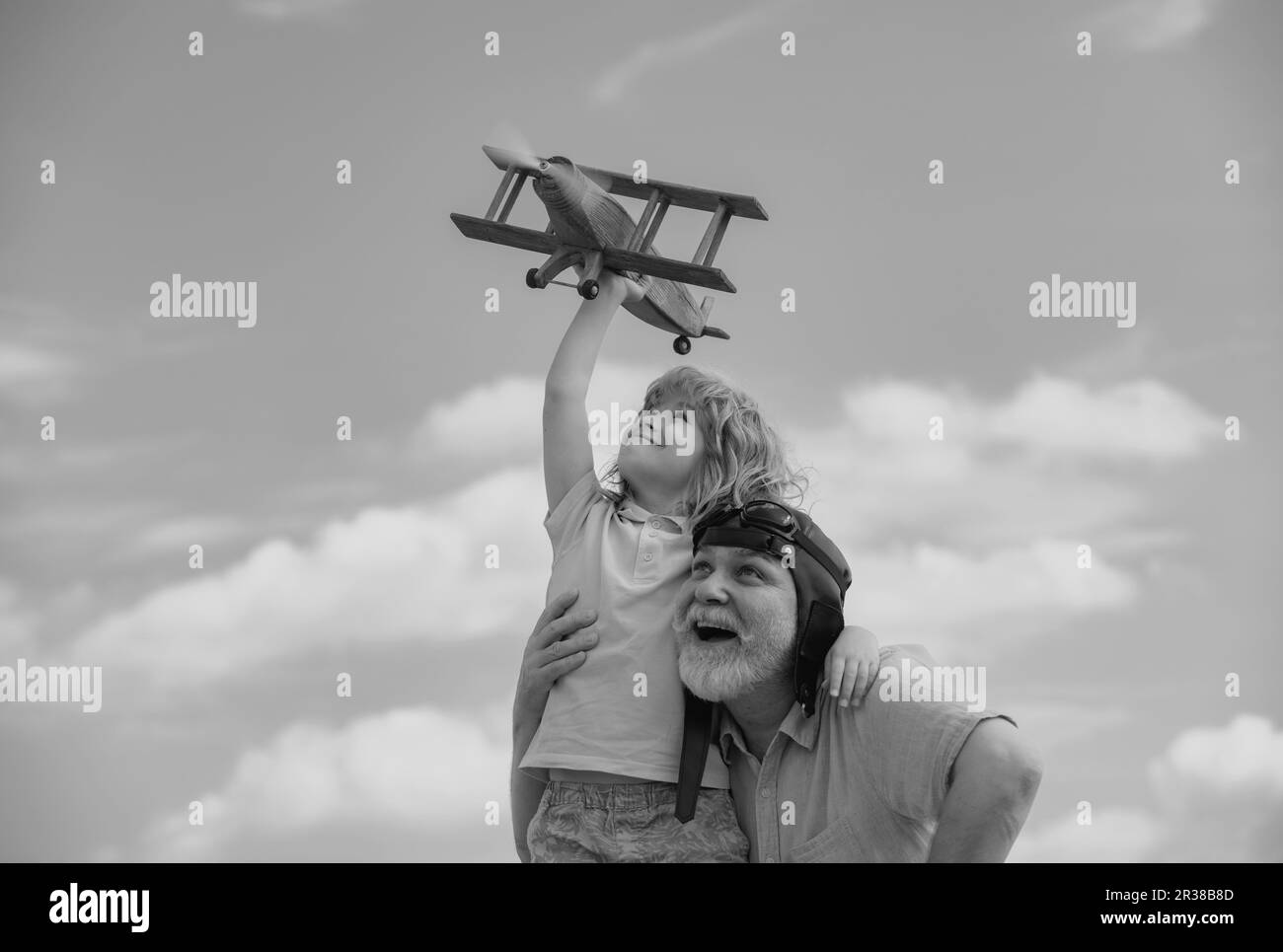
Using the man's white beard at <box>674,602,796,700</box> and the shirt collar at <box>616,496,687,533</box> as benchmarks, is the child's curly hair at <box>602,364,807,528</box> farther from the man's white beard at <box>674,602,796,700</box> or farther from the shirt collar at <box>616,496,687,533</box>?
the man's white beard at <box>674,602,796,700</box>

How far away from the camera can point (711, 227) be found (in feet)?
13.0

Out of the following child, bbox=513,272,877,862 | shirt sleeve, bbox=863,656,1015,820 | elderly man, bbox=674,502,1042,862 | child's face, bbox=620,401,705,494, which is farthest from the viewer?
child's face, bbox=620,401,705,494

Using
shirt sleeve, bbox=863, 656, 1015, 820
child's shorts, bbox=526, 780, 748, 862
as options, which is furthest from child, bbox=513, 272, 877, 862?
shirt sleeve, bbox=863, 656, 1015, 820

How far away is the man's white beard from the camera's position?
3.39 metres

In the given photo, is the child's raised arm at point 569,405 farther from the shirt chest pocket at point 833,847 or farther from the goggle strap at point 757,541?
the shirt chest pocket at point 833,847

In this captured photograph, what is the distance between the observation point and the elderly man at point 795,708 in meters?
3.30

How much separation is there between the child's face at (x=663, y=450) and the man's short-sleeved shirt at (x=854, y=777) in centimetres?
70

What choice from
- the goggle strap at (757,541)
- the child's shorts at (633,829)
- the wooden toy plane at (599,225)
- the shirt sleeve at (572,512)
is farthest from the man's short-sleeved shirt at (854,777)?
the wooden toy plane at (599,225)

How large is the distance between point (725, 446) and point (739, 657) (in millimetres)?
664

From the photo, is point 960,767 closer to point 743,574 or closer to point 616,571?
point 743,574

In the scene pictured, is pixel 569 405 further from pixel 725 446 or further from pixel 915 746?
pixel 915 746

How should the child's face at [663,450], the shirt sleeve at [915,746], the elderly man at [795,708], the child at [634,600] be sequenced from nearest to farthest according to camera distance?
the shirt sleeve at [915,746] → the elderly man at [795,708] → the child at [634,600] → the child's face at [663,450]

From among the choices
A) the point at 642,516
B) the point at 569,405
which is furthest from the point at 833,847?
the point at 569,405
